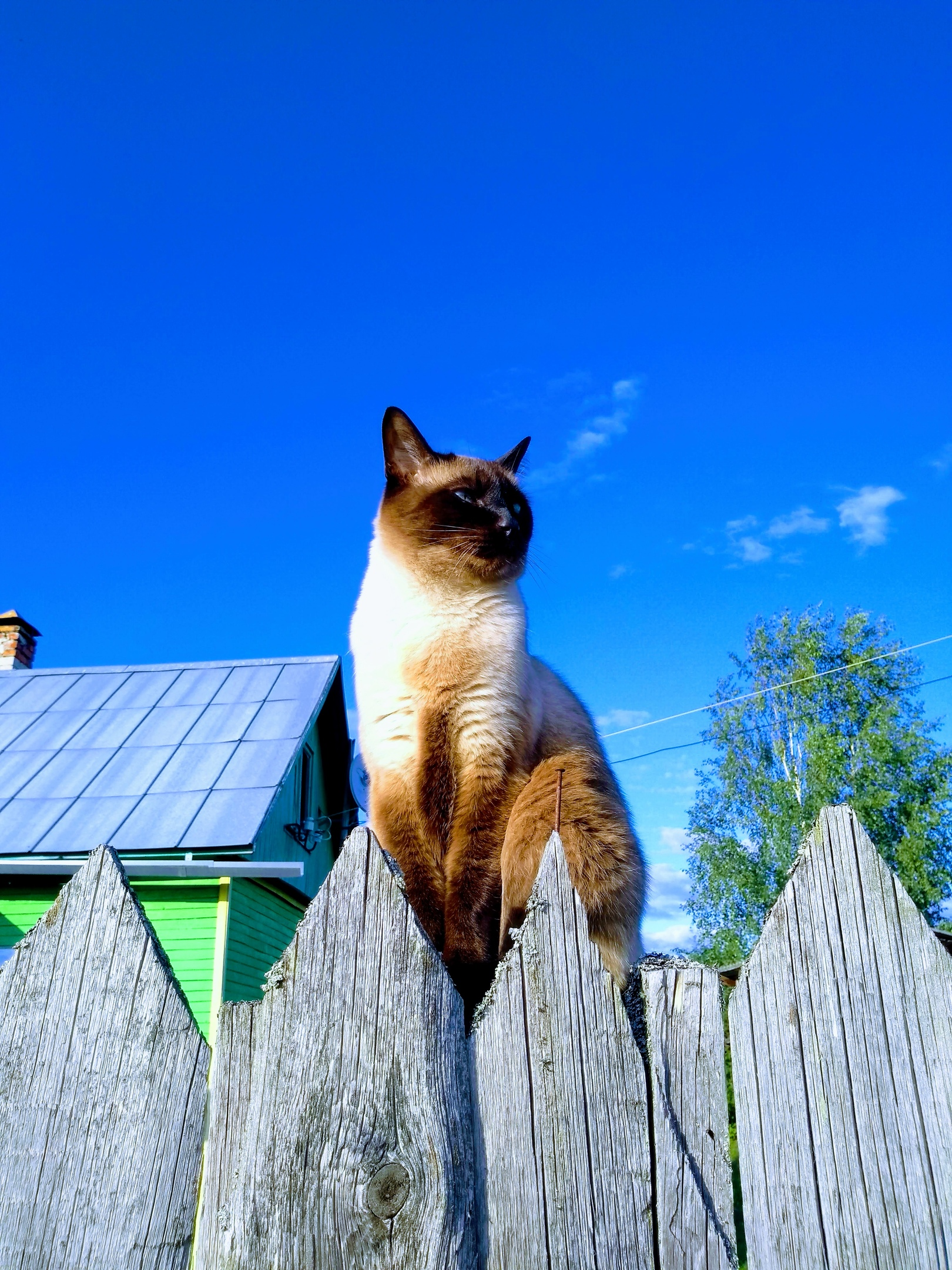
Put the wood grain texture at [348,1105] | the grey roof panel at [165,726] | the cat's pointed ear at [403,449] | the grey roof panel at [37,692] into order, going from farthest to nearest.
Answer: the grey roof panel at [37,692] → the grey roof panel at [165,726] → the cat's pointed ear at [403,449] → the wood grain texture at [348,1105]

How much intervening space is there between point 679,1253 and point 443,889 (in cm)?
106

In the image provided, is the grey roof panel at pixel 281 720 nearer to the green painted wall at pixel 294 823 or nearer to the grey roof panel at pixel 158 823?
the green painted wall at pixel 294 823

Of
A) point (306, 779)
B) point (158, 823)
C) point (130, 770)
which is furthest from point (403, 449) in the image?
point (306, 779)

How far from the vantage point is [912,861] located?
18234 mm

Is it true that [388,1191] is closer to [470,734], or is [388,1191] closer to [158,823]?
[470,734]

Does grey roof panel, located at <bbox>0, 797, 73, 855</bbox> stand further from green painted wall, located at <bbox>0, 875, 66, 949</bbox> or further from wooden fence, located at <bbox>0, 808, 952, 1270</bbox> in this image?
wooden fence, located at <bbox>0, 808, 952, 1270</bbox>

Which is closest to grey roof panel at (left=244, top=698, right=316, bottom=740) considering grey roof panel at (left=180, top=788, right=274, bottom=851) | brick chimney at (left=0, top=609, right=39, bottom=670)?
grey roof panel at (left=180, top=788, right=274, bottom=851)

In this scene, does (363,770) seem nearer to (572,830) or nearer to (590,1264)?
(572,830)

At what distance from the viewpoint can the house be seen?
28.0 ft

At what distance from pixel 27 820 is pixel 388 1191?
356 inches

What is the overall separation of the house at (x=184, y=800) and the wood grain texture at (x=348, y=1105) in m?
6.72

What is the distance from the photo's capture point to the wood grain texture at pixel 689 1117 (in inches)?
52.9

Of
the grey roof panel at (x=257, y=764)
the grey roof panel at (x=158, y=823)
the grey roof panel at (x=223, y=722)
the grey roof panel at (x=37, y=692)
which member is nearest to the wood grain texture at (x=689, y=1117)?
the grey roof panel at (x=158, y=823)

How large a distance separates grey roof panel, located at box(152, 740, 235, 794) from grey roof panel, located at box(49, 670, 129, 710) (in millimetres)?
2391
